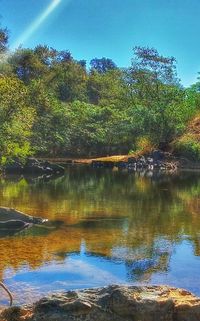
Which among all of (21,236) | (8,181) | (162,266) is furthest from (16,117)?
(162,266)

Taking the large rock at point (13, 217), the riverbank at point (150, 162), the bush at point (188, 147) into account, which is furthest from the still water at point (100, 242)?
the bush at point (188, 147)

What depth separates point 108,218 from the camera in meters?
23.0

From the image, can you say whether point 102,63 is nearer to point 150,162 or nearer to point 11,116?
point 150,162

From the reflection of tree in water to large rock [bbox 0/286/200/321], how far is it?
557 centimetres

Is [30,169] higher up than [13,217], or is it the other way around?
[30,169]

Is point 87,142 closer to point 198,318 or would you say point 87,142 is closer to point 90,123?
point 90,123

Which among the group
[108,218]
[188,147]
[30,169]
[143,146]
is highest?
[143,146]

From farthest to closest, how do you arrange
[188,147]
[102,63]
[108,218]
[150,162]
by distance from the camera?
[102,63] < [188,147] < [150,162] < [108,218]

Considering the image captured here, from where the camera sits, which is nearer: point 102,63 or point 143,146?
point 143,146

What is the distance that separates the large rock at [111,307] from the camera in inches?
299

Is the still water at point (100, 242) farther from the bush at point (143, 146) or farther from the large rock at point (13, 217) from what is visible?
the bush at point (143, 146)

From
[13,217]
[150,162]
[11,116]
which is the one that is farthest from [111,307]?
[150,162]

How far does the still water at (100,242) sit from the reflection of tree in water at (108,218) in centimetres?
3

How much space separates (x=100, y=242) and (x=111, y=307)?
33.2 feet
